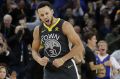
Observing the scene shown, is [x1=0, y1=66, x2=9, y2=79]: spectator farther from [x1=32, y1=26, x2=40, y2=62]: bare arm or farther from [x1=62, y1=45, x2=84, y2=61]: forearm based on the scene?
[x1=62, y1=45, x2=84, y2=61]: forearm

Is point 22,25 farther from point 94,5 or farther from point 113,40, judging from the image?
point 94,5

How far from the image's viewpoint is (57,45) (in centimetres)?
677

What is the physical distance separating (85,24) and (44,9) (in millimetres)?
6586

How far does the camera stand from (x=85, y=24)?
43.0ft

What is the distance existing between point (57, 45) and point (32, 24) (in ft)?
17.9

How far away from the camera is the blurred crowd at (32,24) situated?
33.9ft

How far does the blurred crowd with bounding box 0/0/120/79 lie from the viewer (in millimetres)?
10318

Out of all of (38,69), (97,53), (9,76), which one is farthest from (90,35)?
(9,76)

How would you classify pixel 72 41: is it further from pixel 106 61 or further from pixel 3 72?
pixel 106 61

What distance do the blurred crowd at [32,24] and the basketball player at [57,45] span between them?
2534 millimetres

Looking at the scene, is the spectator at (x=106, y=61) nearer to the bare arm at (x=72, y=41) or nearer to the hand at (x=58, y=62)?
the bare arm at (x=72, y=41)

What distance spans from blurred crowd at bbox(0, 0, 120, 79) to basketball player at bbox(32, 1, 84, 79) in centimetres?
253

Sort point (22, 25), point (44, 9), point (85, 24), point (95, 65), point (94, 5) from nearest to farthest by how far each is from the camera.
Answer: point (44, 9)
point (95, 65)
point (22, 25)
point (85, 24)
point (94, 5)


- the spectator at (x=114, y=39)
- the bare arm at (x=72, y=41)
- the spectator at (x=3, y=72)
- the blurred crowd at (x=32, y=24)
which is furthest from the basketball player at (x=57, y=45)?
the spectator at (x=114, y=39)
